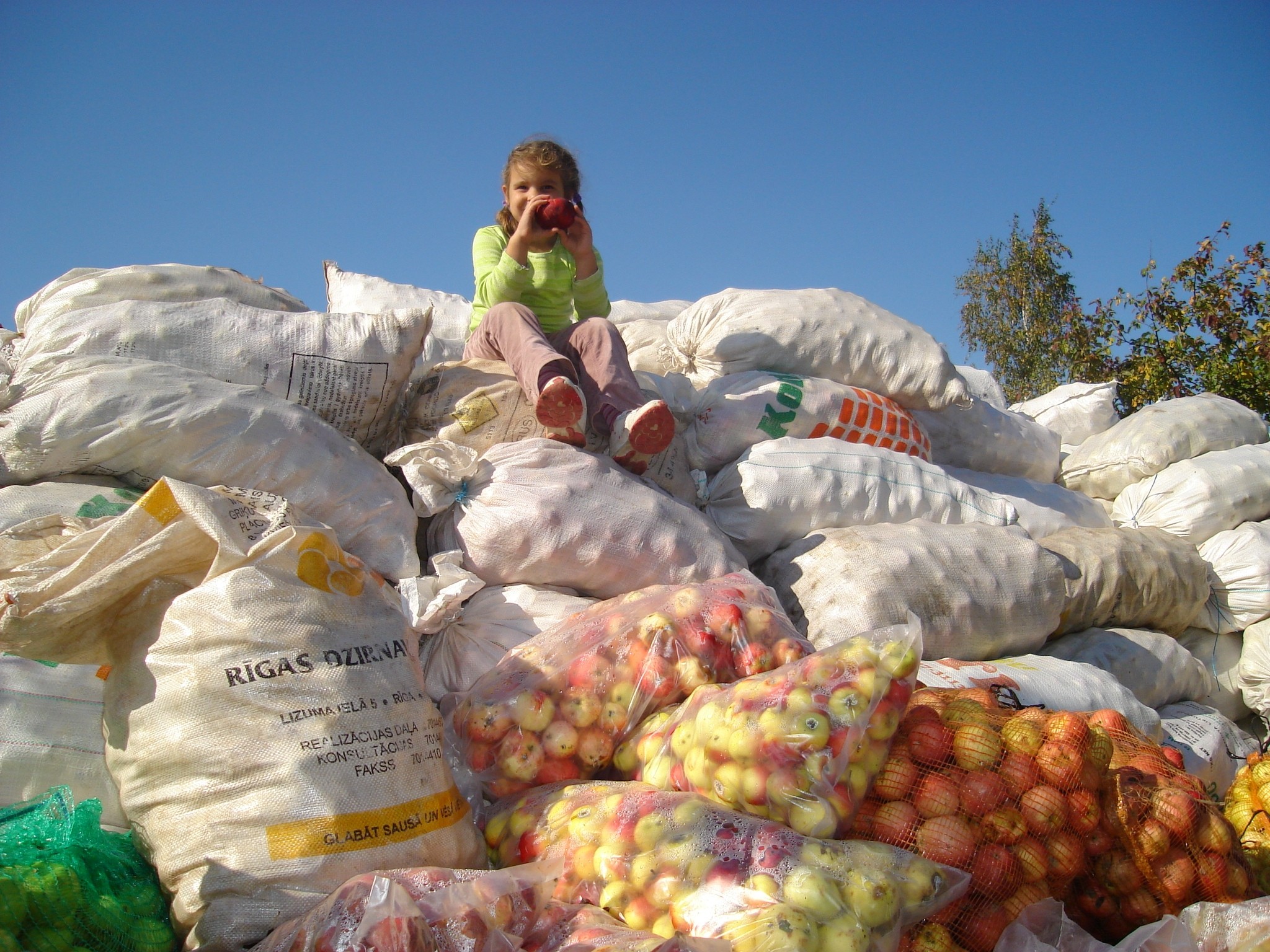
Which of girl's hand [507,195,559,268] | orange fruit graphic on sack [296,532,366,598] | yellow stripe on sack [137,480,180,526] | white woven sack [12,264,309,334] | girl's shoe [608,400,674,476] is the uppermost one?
girl's hand [507,195,559,268]

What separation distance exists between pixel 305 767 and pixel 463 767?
40 centimetres

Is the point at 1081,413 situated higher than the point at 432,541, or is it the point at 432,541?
the point at 1081,413

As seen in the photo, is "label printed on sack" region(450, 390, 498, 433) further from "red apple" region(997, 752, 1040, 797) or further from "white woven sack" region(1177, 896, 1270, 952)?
"white woven sack" region(1177, 896, 1270, 952)

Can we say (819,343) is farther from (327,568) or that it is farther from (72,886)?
(72,886)

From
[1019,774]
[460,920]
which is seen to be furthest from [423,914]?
[1019,774]

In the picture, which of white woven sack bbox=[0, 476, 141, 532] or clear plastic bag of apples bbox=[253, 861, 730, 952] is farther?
white woven sack bbox=[0, 476, 141, 532]

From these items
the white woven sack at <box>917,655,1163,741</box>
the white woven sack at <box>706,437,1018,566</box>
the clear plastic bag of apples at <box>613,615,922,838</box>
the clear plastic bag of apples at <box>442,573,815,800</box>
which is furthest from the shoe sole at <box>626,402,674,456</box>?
the clear plastic bag of apples at <box>613,615,922,838</box>

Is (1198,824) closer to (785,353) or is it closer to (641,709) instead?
(641,709)

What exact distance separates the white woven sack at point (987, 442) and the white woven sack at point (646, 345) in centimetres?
94

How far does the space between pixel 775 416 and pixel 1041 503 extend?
1131 millimetres

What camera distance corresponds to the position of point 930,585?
7.10 ft

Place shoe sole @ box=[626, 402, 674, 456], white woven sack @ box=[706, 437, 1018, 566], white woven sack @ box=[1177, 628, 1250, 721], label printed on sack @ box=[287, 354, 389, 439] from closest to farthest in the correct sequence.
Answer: label printed on sack @ box=[287, 354, 389, 439]
shoe sole @ box=[626, 402, 674, 456]
white woven sack @ box=[706, 437, 1018, 566]
white woven sack @ box=[1177, 628, 1250, 721]

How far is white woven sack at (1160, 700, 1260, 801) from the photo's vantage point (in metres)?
2.12

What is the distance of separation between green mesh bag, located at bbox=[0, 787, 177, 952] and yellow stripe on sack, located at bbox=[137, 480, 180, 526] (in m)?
0.41
